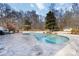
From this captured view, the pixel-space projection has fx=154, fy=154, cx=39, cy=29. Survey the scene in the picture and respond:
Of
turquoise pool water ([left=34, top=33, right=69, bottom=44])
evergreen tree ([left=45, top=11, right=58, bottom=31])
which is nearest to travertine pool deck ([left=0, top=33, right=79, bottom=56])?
turquoise pool water ([left=34, top=33, right=69, bottom=44])

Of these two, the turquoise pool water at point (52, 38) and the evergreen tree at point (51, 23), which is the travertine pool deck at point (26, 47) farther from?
the evergreen tree at point (51, 23)

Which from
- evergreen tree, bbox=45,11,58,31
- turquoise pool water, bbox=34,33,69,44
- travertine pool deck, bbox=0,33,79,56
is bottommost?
travertine pool deck, bbox=0,33,79,56

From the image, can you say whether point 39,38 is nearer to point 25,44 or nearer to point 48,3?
point 25,44

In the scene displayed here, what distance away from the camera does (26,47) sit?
1123 mm

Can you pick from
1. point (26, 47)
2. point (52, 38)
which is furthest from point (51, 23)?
point (26, 47)

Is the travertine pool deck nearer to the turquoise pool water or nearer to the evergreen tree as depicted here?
the turquoise pool water

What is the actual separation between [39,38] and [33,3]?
10.3 inches

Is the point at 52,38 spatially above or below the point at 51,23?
below

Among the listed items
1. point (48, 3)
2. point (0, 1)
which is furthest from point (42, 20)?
point (0, 1)

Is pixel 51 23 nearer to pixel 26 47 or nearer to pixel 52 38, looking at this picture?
pixel 52 38

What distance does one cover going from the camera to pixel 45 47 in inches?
44.1

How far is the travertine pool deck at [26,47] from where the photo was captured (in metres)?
1.11

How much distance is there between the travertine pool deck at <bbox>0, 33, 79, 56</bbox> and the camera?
1.11 meters

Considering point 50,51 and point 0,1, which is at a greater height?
point 0,1
